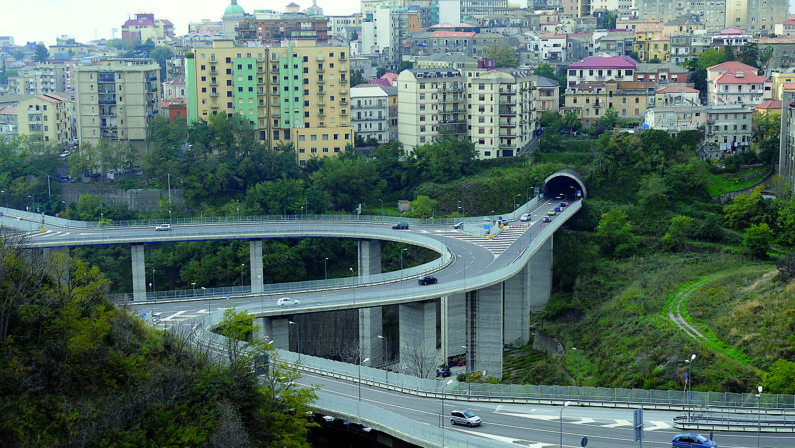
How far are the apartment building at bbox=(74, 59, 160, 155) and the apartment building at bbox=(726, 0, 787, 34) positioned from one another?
108 metres

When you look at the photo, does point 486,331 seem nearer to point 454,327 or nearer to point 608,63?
point 454,327

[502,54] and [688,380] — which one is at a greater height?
[502,54]

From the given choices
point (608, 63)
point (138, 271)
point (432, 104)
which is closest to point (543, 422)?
point (138, 271)

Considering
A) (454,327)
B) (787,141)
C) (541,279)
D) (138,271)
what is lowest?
(454,327)

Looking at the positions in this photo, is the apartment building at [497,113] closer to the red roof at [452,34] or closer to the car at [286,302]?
the car at [286,302]

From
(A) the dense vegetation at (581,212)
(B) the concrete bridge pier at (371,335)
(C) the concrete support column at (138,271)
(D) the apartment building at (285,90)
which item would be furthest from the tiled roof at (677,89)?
(C) the concrete support column at (138,271)

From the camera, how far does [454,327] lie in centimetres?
7944

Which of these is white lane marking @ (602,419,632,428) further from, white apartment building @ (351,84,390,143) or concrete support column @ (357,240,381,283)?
white apartment building @ (351,84,390,143)

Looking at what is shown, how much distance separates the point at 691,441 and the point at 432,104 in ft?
251

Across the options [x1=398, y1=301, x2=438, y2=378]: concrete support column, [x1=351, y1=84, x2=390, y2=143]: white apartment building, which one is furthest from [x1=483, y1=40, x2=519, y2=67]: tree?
[x1=398, y1=301, x2=438, y2=378]: concrete support column

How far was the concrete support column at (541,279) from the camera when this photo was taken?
9331cm

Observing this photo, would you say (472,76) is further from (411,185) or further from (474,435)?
(474,435)

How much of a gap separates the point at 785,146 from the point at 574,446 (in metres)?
61.6

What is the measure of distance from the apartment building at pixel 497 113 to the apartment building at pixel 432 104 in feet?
5.15
